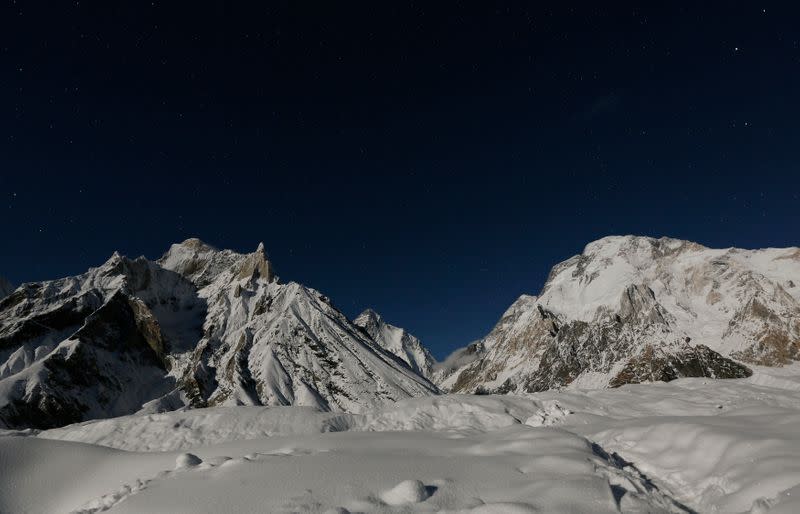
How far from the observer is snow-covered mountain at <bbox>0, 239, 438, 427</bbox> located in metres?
112

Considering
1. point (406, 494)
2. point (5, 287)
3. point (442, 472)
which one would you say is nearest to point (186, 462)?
point (406, 494)

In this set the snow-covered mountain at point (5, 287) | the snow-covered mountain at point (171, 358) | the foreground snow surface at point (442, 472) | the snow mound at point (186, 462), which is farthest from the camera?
the snow-covered mountain at point (5, 287)

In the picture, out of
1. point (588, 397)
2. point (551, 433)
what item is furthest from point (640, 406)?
point (551, 433)

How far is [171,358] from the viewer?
153m

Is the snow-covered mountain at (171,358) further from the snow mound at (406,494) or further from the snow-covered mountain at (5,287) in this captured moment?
the snow mound at (406,494)

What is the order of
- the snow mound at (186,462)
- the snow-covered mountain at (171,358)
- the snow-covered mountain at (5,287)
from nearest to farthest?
the snow mound at (186,462) → the snow-covered mountain at (171,358) → the snow-covered mountain at (5,287)

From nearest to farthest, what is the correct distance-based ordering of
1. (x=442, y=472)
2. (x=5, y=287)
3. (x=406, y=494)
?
(x=406, y=494), (x=442, y=472), (x=5, y=287)

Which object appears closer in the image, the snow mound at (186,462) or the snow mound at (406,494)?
the snow mound at (406,494)

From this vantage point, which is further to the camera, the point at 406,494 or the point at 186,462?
the point at 186,462

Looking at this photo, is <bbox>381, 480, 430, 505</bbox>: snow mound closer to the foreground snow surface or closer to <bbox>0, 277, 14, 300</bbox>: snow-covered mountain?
the foreground snow surface

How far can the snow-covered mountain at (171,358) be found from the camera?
112m

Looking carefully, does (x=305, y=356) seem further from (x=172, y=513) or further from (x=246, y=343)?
(x=172, y=513)

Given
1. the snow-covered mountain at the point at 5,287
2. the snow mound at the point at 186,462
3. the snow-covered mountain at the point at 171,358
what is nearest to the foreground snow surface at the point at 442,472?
the snow mound at the point at 186,462

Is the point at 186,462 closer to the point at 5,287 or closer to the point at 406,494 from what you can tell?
the point at 406,494
